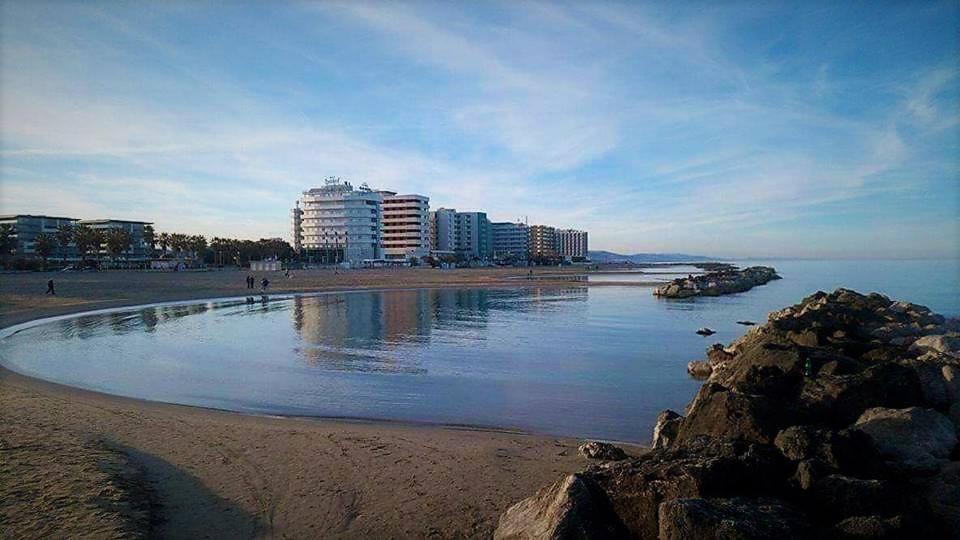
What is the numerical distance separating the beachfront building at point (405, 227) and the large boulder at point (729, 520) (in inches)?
5428

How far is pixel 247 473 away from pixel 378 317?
1049 inches

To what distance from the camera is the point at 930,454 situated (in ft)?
23.6

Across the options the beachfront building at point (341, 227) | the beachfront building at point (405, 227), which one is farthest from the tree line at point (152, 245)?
the beachfront building at point (405, 227)

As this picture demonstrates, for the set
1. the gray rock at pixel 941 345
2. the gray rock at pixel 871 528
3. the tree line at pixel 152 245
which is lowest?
the gray rock at pixel 871 528

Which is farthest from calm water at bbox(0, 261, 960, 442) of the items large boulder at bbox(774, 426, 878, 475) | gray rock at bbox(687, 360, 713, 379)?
large boulder at bbox(774, 426, 878, 475)

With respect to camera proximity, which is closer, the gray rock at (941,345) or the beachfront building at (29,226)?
the gray rock at (941,345)

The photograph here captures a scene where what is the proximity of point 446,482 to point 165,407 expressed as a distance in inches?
324

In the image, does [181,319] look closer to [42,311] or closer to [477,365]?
[42,311]

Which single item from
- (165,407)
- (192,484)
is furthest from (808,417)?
(165,407)

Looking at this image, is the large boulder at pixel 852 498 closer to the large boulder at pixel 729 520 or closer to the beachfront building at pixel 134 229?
the large boulder at pixel 729 520

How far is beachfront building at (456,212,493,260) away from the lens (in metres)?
187

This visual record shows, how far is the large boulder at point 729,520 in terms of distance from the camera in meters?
4.69

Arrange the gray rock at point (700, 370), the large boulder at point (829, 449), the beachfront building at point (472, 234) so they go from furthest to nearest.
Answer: the beachfront building at point (472, 234), the gray rock at point (700, 370), the large boulder at point (829, 449)

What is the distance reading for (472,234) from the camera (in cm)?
19100
